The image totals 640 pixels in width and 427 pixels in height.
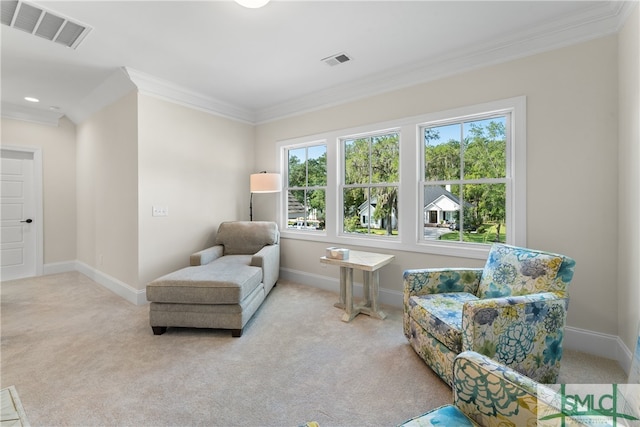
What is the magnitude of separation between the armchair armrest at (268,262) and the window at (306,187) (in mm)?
633

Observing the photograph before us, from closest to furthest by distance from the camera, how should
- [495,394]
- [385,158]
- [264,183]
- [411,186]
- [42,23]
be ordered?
[495,394]
[42,23]
[411,186]
[385,158]
[264,183]

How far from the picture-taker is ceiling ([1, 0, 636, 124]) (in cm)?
211

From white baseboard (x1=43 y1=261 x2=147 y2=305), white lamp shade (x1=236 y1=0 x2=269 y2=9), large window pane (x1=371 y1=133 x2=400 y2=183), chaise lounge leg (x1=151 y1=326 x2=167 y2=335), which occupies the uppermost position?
white lamp shade (x1=236 y1=0 x2=269 y2=9)

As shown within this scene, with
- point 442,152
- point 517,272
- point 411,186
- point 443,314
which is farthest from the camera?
point 411,186

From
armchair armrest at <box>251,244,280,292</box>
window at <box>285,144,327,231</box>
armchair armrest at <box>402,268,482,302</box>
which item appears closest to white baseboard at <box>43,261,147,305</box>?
armchair armrest at <box>251,244,280,292</box>

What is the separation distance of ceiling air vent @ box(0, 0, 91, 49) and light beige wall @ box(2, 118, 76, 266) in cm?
289

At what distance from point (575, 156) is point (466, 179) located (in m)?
A: 0.82

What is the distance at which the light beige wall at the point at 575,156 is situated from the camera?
2.12m

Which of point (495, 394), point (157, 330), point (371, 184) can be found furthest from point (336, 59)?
point (157, 330)

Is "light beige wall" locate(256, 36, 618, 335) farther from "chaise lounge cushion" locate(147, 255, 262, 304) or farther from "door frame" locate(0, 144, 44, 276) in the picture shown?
"door frame" locate(0, 144, 44, 276)

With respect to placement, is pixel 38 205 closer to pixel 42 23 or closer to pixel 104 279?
pixel 104 279

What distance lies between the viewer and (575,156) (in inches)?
87.7

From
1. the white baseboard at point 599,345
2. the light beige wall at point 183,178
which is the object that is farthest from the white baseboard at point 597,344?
the light beige wall at point 183,178

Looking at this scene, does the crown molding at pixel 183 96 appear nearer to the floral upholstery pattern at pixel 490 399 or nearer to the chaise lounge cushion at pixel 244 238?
the chaise lounge cushion at pixel 244 238
